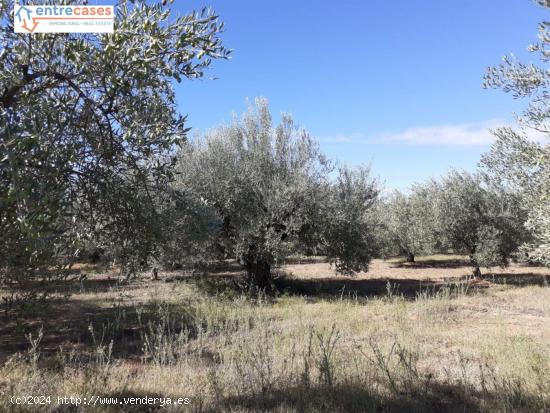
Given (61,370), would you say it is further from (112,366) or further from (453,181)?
(453,181)

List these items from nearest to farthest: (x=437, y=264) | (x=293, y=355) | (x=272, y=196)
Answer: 1. (x=293, y=355)
2. (x=272, y=196)
3. (x=437, y=264)

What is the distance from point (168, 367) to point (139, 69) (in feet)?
13.2

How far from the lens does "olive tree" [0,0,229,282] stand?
2.90m

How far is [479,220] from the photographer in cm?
2091

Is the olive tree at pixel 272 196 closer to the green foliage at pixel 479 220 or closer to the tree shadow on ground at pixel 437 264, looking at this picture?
the green foliage at pixel 479 220

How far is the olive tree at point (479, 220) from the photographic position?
20.2 m

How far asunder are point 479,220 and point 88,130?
21.0 m

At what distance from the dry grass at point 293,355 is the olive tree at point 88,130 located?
0.92m

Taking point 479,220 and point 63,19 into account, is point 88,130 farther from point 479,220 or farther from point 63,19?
point 479,220

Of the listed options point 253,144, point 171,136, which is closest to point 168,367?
point 171,136

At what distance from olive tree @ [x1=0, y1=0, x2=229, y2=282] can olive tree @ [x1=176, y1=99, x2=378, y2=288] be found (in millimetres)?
8537

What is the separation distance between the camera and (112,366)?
18.8 ft

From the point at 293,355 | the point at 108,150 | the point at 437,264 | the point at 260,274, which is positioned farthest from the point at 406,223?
the point at 108,150

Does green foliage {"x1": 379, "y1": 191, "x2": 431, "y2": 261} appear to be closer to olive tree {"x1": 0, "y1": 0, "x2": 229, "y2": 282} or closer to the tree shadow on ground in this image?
the tree shadow on ground
